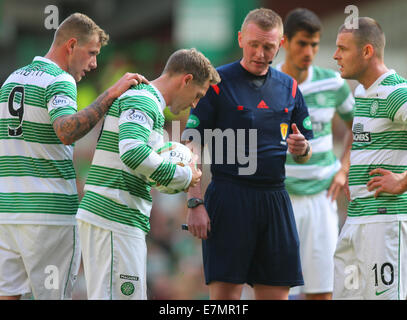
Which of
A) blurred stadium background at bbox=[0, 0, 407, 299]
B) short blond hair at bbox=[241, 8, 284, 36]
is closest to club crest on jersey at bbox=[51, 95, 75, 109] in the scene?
blurred stadium background at bbox=[0, 0, 407, 299]

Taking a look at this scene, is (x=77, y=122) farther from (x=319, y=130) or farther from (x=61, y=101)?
(x=319, y=130)

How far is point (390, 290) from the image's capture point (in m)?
4.57

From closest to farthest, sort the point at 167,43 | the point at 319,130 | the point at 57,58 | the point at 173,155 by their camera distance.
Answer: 1. the point at 173,155
2. the point at 57,58
3. the point at 319,130
4. the point at 167,43

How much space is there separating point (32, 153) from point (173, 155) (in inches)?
35.1

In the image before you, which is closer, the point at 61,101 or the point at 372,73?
the point at 61,101

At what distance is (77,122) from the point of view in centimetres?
420

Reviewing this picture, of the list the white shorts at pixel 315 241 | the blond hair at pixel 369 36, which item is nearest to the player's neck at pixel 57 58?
the blond hair at pixel 369 36

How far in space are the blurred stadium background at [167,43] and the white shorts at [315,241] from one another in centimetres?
136

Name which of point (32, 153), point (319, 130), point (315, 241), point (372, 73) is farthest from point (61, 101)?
point (315, 241)

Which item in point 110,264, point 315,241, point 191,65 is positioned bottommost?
point 110,264

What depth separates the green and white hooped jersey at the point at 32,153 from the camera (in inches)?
175

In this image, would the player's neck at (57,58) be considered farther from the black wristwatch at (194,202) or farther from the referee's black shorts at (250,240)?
the referee's black shorts at (250,240)

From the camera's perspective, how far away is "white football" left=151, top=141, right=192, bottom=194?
4.27 meters
